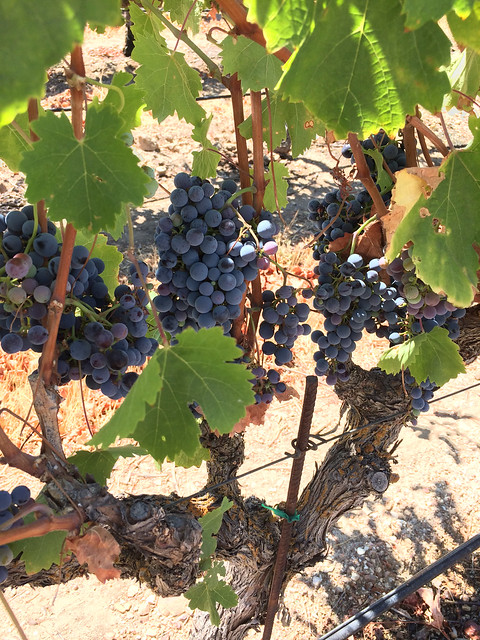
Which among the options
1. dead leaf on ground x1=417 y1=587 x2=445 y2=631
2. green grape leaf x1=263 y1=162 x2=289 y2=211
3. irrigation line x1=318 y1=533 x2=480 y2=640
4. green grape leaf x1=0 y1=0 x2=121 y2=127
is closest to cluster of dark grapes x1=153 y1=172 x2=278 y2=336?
green grape leaf x1=263 y1=162 x2=289 y2=211

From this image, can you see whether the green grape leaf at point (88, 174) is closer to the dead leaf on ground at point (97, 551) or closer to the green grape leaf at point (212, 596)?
the dead leaf on ground at point (97, 551)

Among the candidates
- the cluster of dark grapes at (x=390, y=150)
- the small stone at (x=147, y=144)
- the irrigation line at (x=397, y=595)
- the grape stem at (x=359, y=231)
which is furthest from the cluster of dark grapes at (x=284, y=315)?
the small stone at (x=147, y=144)

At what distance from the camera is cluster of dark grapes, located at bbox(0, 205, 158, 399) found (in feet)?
3.07

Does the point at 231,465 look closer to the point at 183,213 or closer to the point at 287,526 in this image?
the point at 287,526

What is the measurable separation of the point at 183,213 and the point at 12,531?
663 millimetres

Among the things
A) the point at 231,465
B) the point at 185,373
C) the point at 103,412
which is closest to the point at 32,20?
the point at 185,373

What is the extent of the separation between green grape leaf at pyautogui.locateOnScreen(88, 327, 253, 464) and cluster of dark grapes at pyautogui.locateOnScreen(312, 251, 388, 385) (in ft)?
1.83

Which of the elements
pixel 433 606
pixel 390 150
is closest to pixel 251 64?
pixel 390 150

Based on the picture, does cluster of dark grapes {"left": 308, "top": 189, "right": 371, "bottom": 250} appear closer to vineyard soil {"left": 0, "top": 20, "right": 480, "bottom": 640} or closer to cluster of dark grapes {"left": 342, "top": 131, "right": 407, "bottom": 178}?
cluster of dark grapes {"left": 342, "top": 131, "right": 407, "bottom": 178}

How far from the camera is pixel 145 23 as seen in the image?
4.96 ft

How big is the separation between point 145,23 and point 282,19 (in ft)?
3.08

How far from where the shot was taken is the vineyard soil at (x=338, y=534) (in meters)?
2.59

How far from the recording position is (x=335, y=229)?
1.52 meters

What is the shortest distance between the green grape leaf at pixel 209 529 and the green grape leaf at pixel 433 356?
1.98 feet
